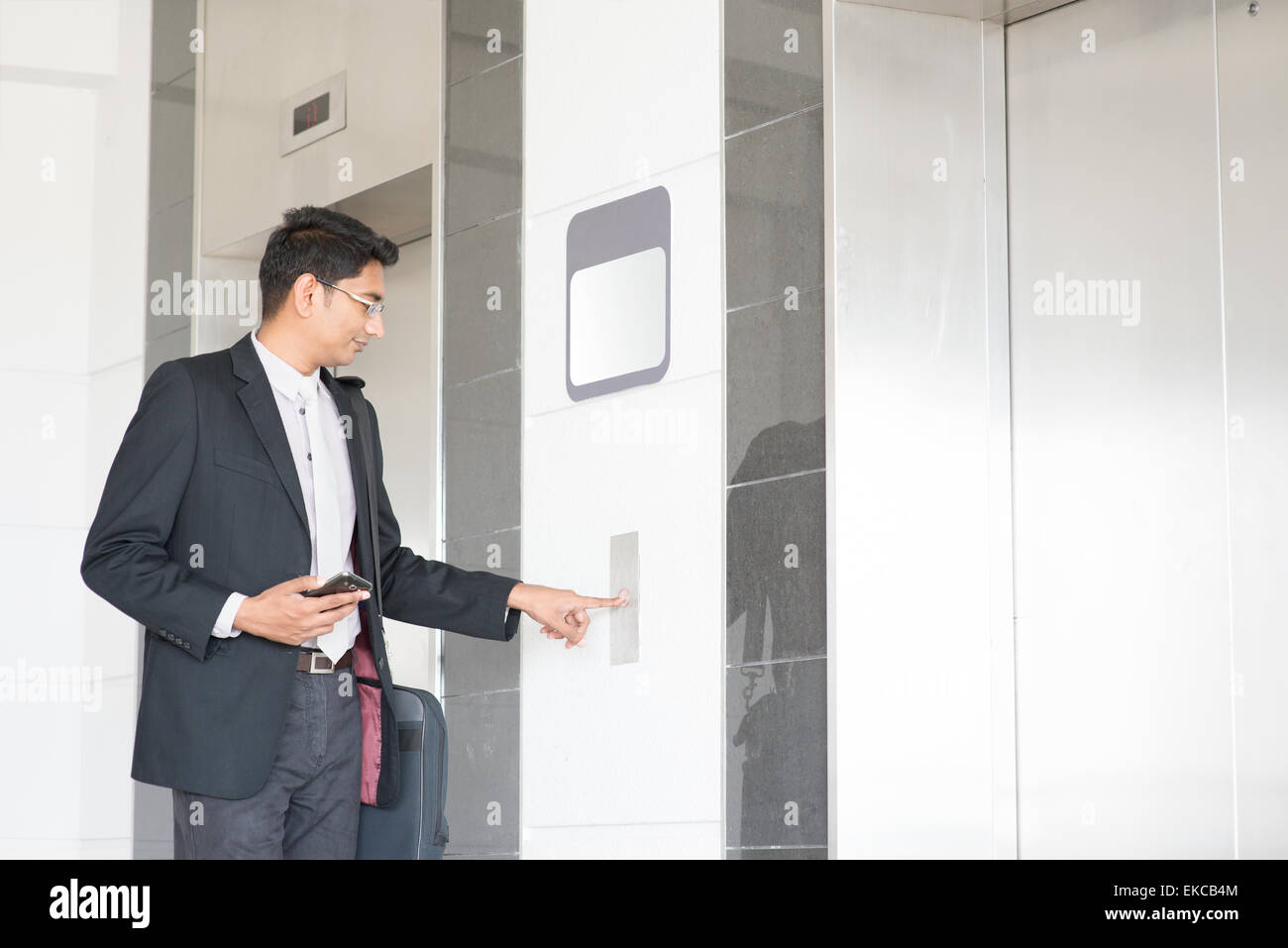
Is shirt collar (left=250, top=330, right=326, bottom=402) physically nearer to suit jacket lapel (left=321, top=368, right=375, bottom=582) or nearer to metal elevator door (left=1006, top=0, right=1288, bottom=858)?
suit jacket lapel (left=321, top=368, right=375, bottom=582)

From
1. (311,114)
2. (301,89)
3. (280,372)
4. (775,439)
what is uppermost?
(301,89)

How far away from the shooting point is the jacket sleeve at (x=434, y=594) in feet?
12.6

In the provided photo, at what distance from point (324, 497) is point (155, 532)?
1.16 feet

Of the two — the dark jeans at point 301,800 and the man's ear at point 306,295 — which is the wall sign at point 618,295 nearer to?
the man's ear at point 306,295

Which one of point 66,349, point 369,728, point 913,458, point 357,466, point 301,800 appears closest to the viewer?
point 301,800

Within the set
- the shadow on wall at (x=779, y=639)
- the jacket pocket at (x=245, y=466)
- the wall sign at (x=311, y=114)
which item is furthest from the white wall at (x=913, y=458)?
the wall sign at (x=311, y=114)

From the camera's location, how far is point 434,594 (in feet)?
12.7

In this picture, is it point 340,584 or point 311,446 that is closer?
point 340,584

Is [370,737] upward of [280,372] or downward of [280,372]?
downward

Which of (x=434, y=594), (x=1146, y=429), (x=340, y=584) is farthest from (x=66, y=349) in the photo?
(x=1146, y=429)

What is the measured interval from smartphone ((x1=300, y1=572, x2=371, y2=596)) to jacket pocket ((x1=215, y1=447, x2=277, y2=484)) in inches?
11.4

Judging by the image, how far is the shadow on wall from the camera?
3.68 metres

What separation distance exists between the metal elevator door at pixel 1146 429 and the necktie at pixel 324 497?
1463 mm

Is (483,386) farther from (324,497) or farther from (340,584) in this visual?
(340,584)
